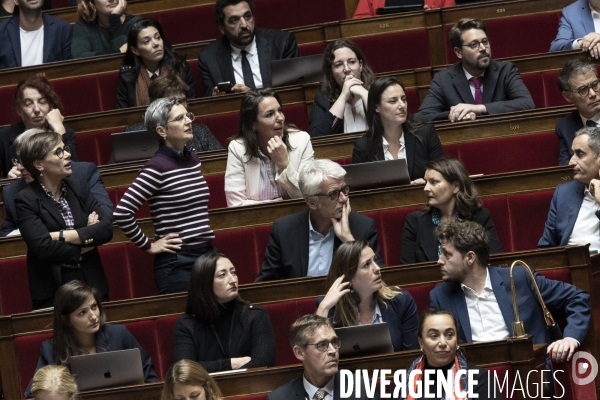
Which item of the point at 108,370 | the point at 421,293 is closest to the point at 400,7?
the point at 421,293

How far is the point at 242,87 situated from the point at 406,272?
109cm

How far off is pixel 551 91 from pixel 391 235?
83 cm

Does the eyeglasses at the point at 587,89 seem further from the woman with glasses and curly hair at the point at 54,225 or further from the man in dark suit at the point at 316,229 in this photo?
the woman with glasses and curly hair at the point at 54,225

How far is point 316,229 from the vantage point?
8.36 ft

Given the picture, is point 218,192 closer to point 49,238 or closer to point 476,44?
point 49,238

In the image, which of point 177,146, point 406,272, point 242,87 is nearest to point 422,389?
point 406,272

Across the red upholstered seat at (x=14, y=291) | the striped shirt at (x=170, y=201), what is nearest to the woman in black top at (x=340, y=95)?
the striped shirt at (x=170, y=201)

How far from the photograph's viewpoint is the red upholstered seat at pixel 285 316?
241cm

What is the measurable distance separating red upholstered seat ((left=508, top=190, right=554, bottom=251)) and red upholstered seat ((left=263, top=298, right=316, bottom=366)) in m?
0.54

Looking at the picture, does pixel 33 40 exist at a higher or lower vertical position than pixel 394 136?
higher

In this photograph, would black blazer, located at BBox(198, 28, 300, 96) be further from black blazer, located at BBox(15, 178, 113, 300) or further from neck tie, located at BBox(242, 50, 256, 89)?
black blazer, located at BBox(15, 178, 113, 300)

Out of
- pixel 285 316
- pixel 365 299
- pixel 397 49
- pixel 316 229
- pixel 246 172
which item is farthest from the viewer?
pixel 397 49

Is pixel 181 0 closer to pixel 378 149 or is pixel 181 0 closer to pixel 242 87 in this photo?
pixel 242 87

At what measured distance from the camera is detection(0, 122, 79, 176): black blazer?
121 inches
